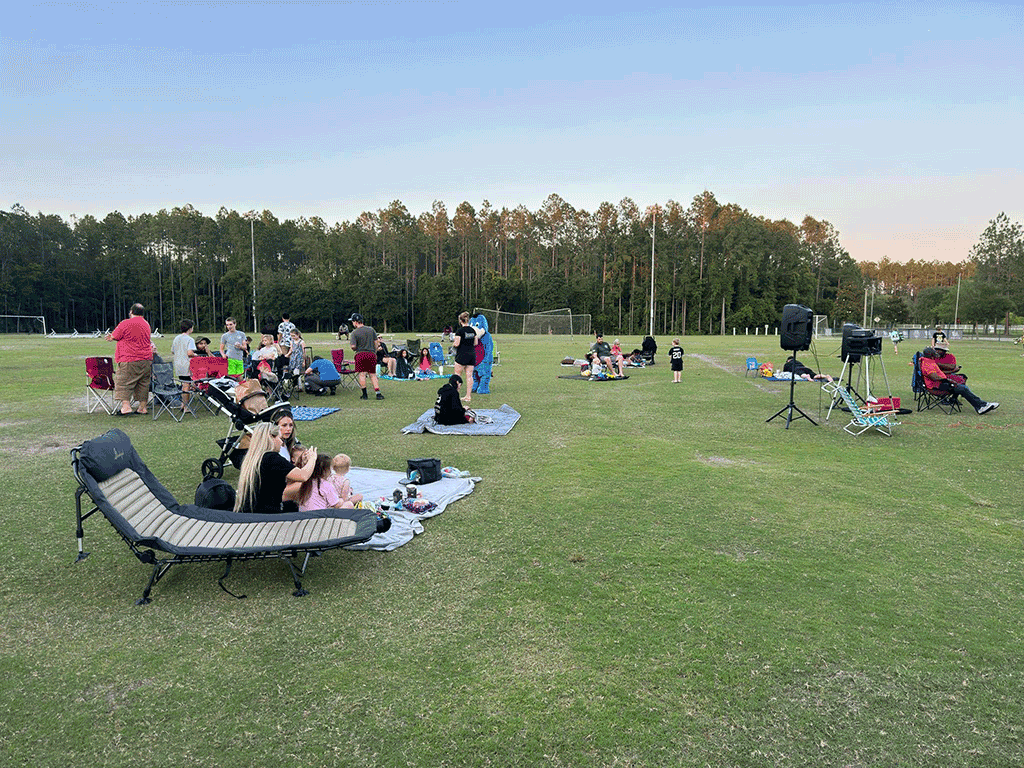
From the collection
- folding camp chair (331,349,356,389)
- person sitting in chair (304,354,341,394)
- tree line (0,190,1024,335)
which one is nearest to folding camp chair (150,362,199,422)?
person sitting in chair (304,354,341,394)

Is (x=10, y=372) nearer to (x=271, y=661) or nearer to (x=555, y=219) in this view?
(x=271, y=661)

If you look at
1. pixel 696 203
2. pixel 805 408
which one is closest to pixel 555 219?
pixel 696 203

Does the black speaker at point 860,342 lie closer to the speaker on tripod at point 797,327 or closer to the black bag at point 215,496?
the speaker on tripod at point 797,327

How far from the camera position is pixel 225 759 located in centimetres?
260

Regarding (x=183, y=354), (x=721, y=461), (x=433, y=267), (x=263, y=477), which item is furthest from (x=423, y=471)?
(x=433, y=267)

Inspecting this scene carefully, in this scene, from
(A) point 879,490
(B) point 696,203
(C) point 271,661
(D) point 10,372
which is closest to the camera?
(C) point 271,661

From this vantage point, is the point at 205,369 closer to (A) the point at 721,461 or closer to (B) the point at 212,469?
(B) the point at 212,469

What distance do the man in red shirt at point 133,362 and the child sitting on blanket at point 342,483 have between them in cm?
736

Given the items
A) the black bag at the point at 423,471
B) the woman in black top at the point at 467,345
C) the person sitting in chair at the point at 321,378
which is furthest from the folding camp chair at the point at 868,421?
the person sitting in chair at the point at 321,378

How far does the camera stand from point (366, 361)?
1323cm

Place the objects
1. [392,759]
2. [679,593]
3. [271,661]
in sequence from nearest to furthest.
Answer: [392,759] → [271,661] → [679,593]

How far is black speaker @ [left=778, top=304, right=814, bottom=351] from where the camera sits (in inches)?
368

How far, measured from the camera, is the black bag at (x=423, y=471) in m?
6.55

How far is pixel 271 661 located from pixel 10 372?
2100cm
